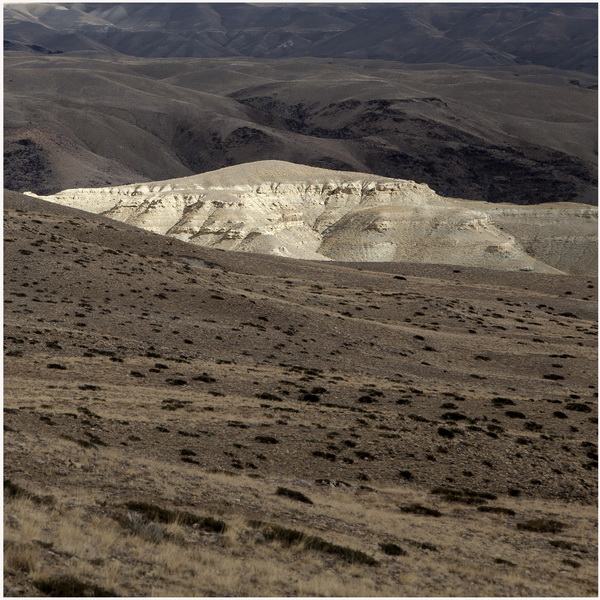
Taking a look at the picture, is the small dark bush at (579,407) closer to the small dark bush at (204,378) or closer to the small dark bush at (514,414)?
the small dark bush at (514,414)

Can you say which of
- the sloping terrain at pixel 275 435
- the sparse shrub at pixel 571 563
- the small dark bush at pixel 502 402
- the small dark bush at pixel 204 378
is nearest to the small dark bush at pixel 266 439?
the sloping terrain at pixel 275 435

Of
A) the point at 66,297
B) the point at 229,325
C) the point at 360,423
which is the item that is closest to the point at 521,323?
the point at 229,325

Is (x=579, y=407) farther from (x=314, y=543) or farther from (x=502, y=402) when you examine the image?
(x=314, y=543)

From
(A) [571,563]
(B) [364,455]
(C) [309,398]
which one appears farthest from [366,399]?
(A) [571,563]

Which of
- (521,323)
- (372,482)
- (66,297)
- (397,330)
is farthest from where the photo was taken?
(521,323)

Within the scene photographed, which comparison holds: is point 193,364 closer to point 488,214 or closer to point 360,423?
point 360,423

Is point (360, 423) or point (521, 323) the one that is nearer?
point (360, 423)
